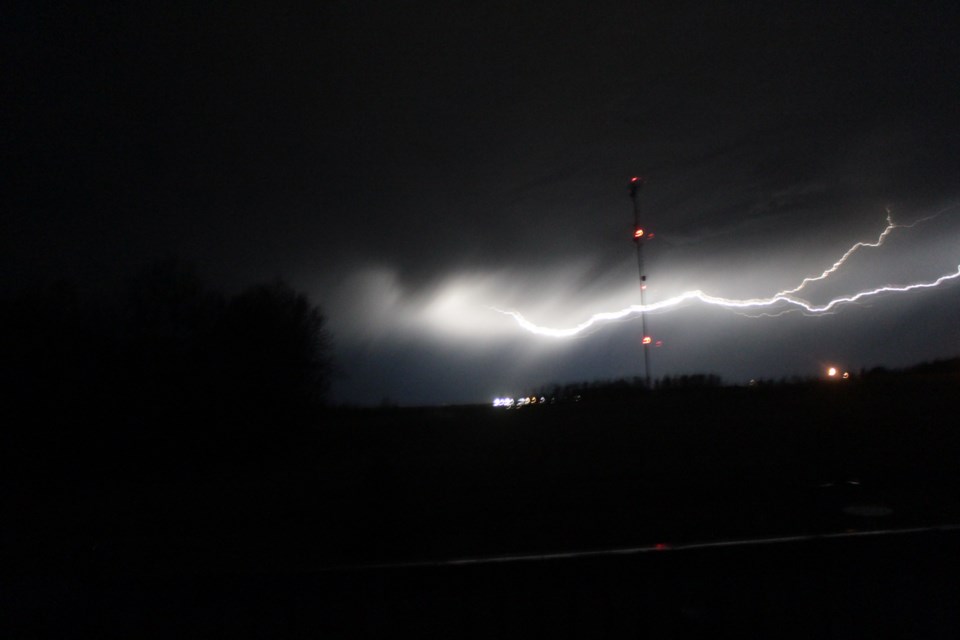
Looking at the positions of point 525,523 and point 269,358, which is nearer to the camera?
point 525,523

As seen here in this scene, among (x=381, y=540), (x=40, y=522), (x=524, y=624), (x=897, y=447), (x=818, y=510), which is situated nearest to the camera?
(x=524, y=624)

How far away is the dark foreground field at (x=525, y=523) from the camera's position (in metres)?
5.69

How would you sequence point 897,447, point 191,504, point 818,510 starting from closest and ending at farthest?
1. point 818,510
2. point 191,504
3. point 897,447

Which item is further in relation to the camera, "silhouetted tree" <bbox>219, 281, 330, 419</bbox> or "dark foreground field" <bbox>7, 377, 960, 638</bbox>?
"silhouetted tree" <bbox>219, 281, 330, 419</bbox>

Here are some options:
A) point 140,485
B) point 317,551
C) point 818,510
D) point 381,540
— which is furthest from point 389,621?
point 140,485

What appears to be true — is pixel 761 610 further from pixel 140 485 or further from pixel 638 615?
pixel 140 485

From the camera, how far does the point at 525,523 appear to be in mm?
11656

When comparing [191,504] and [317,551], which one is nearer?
[317,551]

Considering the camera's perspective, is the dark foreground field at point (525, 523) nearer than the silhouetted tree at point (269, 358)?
Yes

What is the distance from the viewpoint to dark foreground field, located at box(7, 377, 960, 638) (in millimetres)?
5688

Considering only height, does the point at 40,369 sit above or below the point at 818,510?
above

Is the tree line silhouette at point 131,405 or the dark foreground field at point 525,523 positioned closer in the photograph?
the dark foreground field at point 525,523

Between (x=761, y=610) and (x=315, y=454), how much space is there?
50.5 feet

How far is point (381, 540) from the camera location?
34.2 ft
